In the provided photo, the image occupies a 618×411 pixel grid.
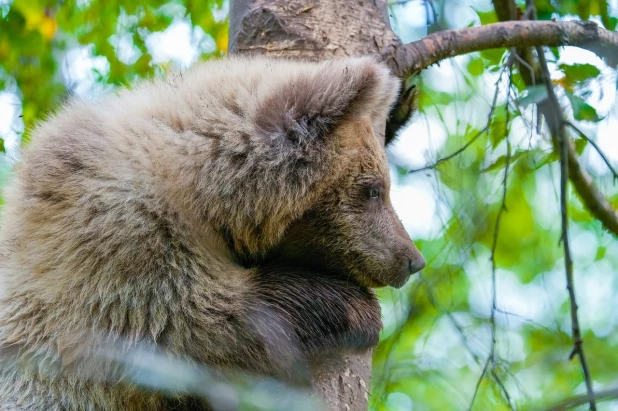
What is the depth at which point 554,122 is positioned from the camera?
315cm

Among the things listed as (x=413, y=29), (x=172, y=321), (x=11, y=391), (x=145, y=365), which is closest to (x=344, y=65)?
(x=172, y=321)

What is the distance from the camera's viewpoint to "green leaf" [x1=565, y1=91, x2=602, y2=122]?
284cm

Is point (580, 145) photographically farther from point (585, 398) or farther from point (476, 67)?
point (585, 398)

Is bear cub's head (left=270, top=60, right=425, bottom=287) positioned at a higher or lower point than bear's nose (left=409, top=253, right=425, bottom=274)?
higher

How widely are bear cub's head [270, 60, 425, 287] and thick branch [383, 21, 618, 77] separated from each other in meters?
0.45

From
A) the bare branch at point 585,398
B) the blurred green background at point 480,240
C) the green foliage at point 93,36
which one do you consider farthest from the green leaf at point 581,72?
the green foliage at point 93,36

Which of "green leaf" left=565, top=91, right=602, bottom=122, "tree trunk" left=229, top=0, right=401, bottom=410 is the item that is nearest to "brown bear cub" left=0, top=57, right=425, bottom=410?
"tree trunk" left=229, top=0, right=401, bottom=410

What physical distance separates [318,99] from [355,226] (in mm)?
537

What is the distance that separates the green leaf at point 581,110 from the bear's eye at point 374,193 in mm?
849

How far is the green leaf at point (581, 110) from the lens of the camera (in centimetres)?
284

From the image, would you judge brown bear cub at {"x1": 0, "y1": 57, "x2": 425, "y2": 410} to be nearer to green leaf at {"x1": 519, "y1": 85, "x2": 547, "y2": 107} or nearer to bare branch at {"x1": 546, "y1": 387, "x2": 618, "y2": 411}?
green leaf at {"x1": 519, "y1": 85, "x2": 547, "y2": 107}

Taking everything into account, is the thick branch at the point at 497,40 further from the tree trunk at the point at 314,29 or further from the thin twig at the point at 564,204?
the thin twig at the point at 564,204

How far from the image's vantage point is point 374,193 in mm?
2912

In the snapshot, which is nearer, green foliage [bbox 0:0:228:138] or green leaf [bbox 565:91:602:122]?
green leaf [bbox 565:91:602:122]
